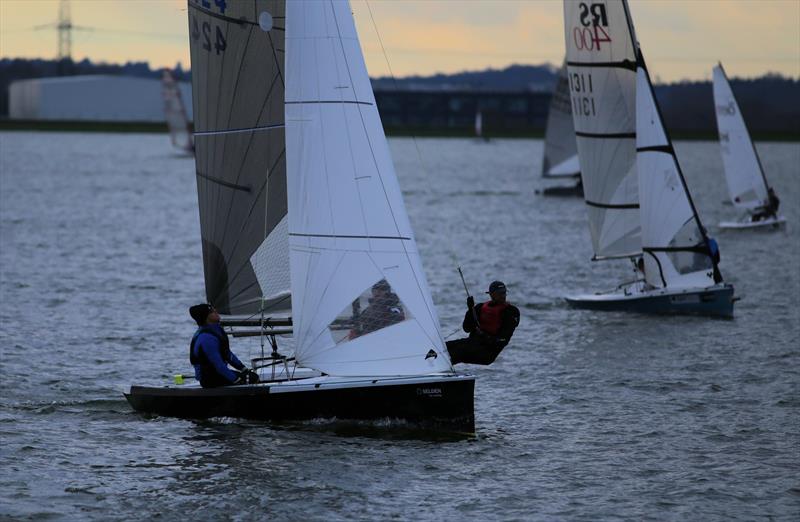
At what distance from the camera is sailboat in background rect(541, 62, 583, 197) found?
62.5 meters

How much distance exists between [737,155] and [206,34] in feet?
106

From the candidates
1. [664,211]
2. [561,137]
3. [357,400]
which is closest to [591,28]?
[664,211]

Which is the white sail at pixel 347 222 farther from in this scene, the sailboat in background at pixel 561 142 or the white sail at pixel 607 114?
the sailboat in background at pixel 561 142

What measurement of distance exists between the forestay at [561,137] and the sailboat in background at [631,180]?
3090 centimetres

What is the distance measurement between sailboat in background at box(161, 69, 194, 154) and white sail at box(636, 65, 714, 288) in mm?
83450

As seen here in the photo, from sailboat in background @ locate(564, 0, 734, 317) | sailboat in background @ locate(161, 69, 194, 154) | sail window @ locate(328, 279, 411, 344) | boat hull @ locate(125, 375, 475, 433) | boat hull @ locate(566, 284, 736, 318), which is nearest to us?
boat hull @ locate(125, 375, 475, 433)

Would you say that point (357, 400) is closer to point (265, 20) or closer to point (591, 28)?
point (265, 20)

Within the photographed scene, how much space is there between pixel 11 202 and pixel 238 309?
46.4m

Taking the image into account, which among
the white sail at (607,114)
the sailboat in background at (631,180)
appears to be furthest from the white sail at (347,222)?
the white sail at (607,114)

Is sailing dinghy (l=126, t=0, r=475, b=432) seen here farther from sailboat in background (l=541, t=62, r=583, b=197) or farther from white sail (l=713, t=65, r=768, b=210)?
sailboat in background (l=541, t=62, r=583, b=197)

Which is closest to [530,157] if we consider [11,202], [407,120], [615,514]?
[407,120]

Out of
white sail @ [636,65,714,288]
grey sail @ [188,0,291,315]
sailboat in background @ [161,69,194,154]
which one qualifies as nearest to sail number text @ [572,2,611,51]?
white sail @ [636,65,714,288]

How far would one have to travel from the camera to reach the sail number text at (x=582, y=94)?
28703 millimetres

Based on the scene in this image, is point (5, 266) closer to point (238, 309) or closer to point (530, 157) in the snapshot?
point (238, 309)
